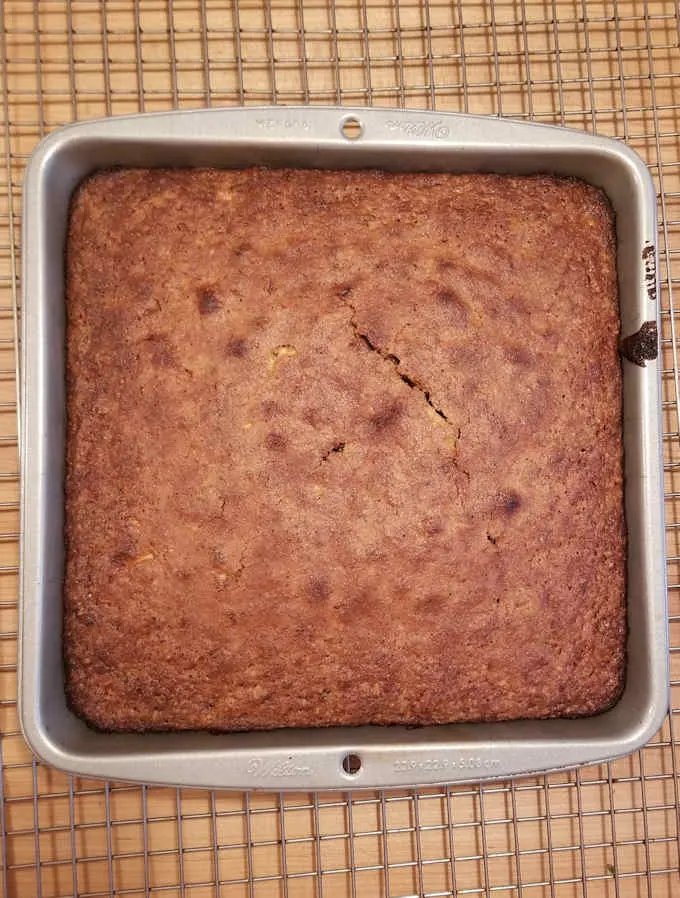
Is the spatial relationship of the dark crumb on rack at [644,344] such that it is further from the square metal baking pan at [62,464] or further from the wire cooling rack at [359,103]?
the wire cooling rack at [359,103]

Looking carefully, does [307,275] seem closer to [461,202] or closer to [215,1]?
[461,202]

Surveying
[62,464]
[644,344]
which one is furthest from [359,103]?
[62,464]

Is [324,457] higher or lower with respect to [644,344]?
lower

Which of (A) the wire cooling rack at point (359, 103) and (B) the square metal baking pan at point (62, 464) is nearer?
(B) the square metal baking pan at point (62, 464)

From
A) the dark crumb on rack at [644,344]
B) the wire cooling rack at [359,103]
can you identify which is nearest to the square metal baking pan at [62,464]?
the dark crumb on rack at [644,344]

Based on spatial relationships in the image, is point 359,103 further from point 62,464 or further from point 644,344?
point 62,464
